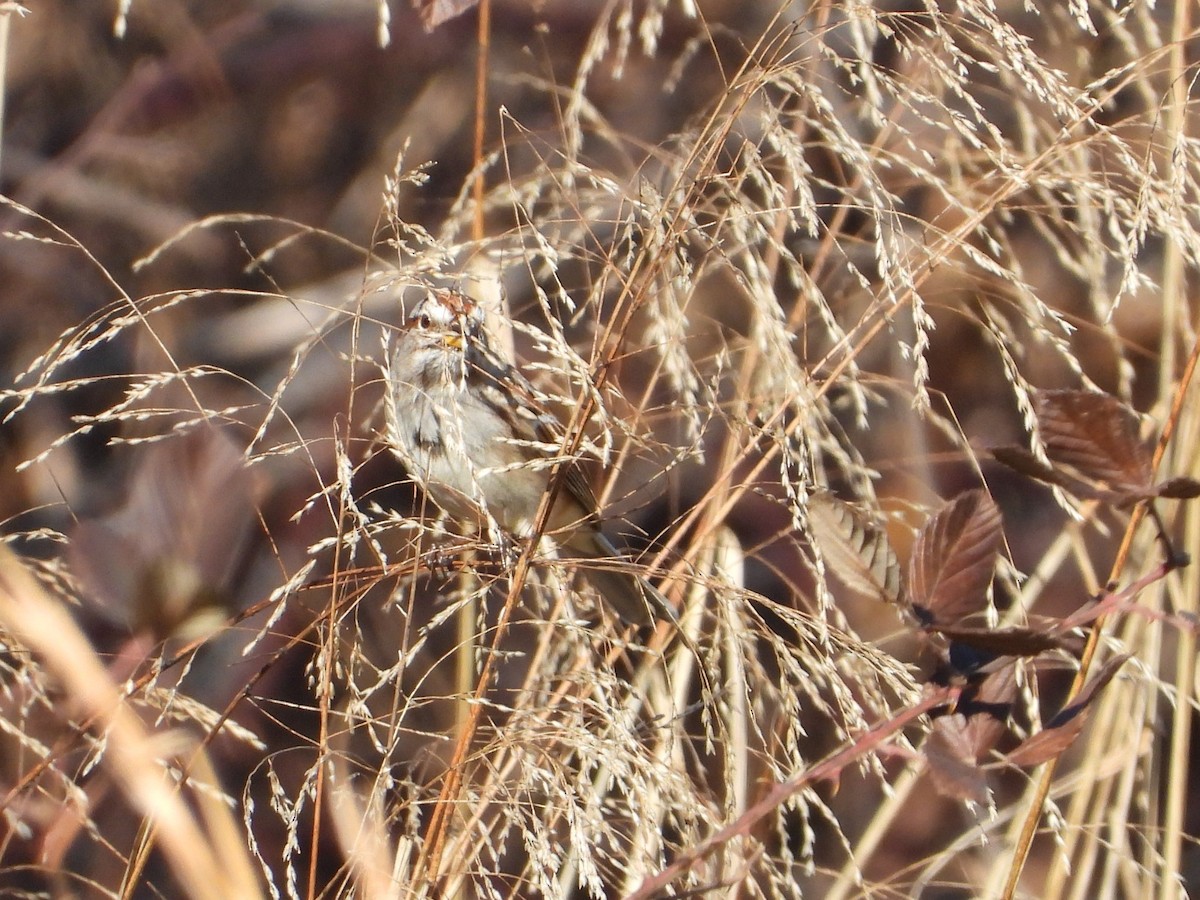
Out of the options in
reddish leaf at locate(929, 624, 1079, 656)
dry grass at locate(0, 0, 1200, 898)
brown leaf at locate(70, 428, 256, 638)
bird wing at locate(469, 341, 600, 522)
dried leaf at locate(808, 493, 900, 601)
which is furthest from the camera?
bird wing at locate(469, 341, 600, 522)

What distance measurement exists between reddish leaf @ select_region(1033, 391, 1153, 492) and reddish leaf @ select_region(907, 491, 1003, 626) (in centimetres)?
8

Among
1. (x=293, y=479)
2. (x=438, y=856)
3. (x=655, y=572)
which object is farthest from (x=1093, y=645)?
(x=293, y=479)

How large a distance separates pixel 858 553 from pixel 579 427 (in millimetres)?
385

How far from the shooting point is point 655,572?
1365mm

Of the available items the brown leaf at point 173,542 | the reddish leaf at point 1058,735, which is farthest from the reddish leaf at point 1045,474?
the brown leaf at point 173,542

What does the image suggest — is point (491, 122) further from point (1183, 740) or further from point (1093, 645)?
point (1093, 645)

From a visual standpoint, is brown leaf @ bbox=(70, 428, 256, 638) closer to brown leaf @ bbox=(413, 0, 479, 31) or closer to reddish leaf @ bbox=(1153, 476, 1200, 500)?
brown leaf @ bbox=(413, 0, 479, 31)

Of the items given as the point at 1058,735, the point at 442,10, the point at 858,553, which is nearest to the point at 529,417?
the point at 442,10

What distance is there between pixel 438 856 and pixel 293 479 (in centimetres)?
276

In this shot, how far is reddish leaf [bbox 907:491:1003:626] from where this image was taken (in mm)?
1062

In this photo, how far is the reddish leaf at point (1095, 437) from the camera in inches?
40.8

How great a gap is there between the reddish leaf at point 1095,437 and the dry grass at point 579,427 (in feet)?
0.80

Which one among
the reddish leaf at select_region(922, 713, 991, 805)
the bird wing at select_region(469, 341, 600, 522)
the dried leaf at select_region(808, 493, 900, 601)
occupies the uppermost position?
the dried leaf at select_region(808, 493, 900, 601)

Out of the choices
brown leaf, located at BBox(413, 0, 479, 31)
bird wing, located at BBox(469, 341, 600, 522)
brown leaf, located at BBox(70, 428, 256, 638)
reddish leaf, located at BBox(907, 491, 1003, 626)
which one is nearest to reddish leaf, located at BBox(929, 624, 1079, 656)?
reddish leaf, located at BBox(907, 491, 1003, 626)
